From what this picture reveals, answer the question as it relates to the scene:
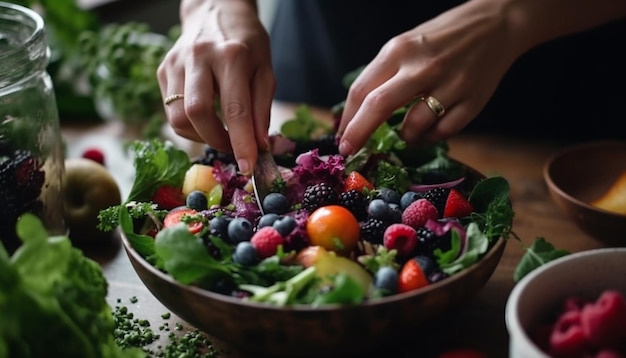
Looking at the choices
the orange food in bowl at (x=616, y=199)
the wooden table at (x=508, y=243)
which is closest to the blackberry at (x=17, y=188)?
the wooden table at (x=508, y=243)

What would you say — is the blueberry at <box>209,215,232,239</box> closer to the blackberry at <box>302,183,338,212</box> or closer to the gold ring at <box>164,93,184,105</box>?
the blackberry at <box>302,183,338,212</box>

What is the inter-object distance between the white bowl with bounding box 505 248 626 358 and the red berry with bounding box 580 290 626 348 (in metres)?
0.07

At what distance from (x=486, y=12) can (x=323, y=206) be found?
44cm

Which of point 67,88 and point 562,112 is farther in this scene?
point 67,88

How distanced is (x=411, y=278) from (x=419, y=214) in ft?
0.46

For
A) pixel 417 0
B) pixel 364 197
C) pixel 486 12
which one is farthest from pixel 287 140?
pixel 417 0

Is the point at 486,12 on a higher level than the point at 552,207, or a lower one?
higher

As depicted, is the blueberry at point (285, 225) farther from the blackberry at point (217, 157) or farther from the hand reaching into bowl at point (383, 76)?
the blackberry at point (217, 157)

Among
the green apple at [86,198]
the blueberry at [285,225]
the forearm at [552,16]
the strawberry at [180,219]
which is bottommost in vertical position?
the green apple at [86,198]

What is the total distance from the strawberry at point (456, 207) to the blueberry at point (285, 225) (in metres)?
0.22

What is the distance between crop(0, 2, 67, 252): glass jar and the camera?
3.89ft

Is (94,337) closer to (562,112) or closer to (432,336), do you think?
(432,336)

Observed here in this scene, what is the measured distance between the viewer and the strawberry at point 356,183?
1154mm

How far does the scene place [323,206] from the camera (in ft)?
3.55
